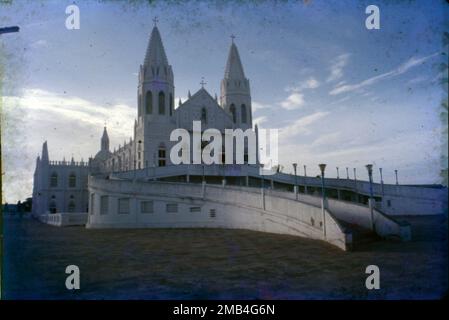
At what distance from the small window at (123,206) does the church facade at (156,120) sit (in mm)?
14631

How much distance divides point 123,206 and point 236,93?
121ft

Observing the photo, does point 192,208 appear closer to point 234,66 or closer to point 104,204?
point 104,204

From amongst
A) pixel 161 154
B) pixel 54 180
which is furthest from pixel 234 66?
pixel 54 180

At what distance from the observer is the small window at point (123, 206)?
82.0 ft

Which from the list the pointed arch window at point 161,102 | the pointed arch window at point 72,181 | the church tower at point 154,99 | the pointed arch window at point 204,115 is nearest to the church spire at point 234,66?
the pointed arch window at point 204,115

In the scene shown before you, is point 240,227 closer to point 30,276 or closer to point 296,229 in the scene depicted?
point 296,229

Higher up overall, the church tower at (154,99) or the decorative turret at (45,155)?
the church tower at (154,99)

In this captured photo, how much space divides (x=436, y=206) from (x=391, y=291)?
2415cm

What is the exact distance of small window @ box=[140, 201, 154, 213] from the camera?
80.0 feet

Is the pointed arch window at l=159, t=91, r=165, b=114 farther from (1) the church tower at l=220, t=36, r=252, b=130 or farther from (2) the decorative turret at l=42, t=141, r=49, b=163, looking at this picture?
(2) the decorative turret at l=42, t=141, r=49, b=163

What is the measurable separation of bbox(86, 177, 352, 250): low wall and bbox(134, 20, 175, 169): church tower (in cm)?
1974

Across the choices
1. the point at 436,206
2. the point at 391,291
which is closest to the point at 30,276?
the point at 391,291

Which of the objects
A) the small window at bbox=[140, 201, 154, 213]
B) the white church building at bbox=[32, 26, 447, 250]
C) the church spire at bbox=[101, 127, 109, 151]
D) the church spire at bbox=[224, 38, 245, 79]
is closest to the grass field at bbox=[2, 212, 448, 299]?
the white church building at bbox=[32, 26, 447, 250]

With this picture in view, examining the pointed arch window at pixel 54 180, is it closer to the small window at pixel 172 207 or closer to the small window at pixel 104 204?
the small window at pixel 104 204
